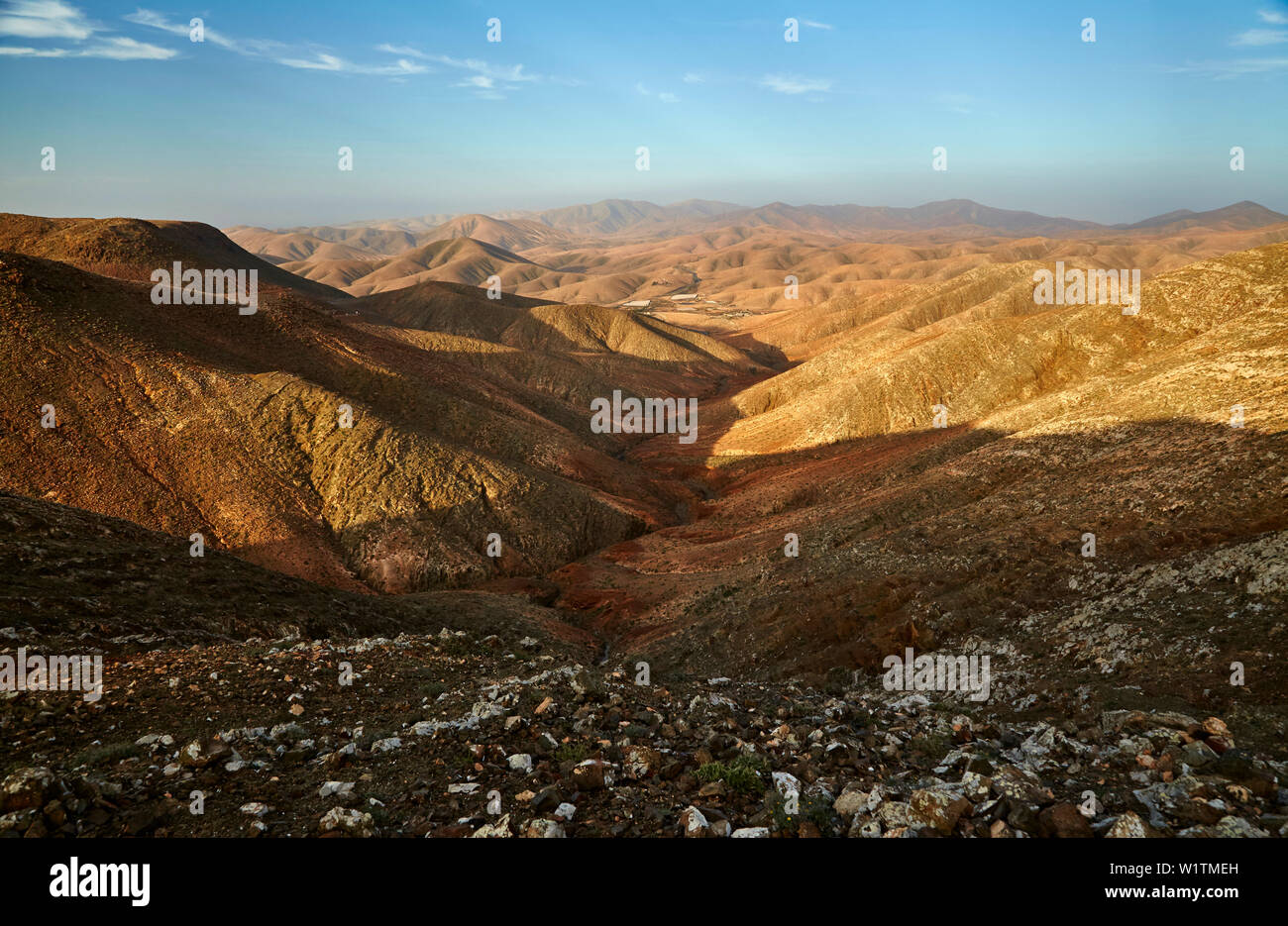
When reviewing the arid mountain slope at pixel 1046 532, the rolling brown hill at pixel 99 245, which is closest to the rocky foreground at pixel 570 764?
the arid mountain slope at pixel 1046 532

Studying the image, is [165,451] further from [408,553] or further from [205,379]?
[408,553]

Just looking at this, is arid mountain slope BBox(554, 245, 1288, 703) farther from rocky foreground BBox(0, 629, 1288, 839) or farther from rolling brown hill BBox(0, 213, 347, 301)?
rolling brown hill BBox(0, 213, 347, 301)

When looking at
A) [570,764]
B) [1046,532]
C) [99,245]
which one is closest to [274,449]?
[570,764]

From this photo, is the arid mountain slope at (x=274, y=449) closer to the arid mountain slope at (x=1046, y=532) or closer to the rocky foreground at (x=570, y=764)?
the arid mountain slope at (x=1046, y=532)

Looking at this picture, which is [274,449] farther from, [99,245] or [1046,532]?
[99,245]

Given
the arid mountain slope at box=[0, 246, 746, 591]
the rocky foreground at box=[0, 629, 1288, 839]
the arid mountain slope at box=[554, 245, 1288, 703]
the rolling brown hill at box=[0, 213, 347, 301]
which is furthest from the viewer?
the rolling brown hill at box=[0, 213, 347, 301]

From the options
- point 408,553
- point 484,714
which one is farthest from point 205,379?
point 484,714

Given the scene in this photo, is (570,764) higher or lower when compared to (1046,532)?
lower

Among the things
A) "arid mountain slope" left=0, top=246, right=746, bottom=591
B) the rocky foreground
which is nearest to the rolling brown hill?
"arid mountain slope" left=0, top=246, right=746, bottom=591
